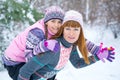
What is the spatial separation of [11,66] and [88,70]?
322cm

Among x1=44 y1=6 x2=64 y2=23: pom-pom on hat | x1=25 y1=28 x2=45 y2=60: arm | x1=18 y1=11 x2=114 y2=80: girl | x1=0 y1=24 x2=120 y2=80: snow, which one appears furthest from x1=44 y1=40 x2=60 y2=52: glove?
x1=0 y1=24 x2=120 y2=80: snow

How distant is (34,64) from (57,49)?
0.23 m

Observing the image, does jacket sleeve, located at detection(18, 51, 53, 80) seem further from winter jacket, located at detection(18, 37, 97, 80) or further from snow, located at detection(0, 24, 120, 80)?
snow, located at detection(0, 24, 120, 80)

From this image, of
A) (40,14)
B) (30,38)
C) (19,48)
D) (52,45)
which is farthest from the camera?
(40,14)

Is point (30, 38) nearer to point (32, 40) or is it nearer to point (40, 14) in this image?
point (32, 40)

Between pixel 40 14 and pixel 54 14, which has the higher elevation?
pixel 54 14

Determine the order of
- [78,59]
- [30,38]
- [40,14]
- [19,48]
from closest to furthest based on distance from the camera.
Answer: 1. [30,38]
2. [19,48]
3. [78,59]
4. [40,14]

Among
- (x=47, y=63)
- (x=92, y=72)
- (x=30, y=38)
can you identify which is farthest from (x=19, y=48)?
(x=92, y=72)

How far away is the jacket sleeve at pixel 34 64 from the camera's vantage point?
2879 mm

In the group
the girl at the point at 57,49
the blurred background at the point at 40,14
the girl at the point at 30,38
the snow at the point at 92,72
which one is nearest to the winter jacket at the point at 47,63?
the girl at the point at 57,49

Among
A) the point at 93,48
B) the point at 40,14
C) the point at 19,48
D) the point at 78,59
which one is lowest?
the point at 40,14

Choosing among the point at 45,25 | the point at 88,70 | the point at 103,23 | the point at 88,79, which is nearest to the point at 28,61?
the point at 45,25

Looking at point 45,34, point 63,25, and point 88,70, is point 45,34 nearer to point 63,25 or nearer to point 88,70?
point 63,25

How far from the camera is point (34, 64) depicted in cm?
290
